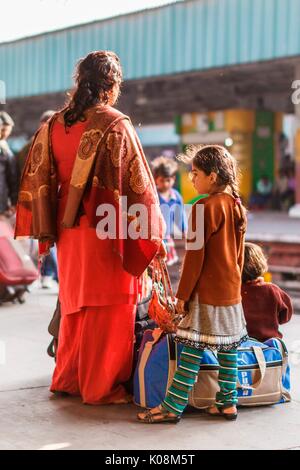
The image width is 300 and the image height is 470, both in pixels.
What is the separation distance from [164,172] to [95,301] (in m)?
3.06

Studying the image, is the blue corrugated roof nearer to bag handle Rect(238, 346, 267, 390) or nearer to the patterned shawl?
the patterned shawl

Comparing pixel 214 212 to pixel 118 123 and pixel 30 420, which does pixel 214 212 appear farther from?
pixel 30 420

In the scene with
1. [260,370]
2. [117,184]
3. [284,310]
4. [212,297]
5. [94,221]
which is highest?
[117,184]

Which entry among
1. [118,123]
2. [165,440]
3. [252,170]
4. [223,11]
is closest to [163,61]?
[223,11]

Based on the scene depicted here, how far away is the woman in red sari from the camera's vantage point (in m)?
4.23

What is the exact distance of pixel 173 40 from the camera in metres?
14.7

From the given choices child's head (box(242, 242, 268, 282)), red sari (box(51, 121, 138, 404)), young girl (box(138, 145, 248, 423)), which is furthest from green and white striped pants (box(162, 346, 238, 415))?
child's head (box(242, 242, 268, 282))

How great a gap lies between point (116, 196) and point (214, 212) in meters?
0.56

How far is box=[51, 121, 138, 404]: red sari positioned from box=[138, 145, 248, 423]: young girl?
36 centimetres

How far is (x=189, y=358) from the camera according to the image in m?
4.00

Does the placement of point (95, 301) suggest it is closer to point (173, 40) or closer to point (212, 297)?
point (212, 297)

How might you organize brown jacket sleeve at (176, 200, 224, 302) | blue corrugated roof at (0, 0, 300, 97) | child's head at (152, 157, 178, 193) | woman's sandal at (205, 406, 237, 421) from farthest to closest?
blue corrugated roof at (0, 0, 300, 97) < child's head at (152, 157, 178, 193) < woman's sandal at (205, 406, 237, 421) < brown jacket sleeve at (176, 200, 224, 302)

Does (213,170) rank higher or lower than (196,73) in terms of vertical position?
lower

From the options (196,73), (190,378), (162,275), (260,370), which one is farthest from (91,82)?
(196,73)
